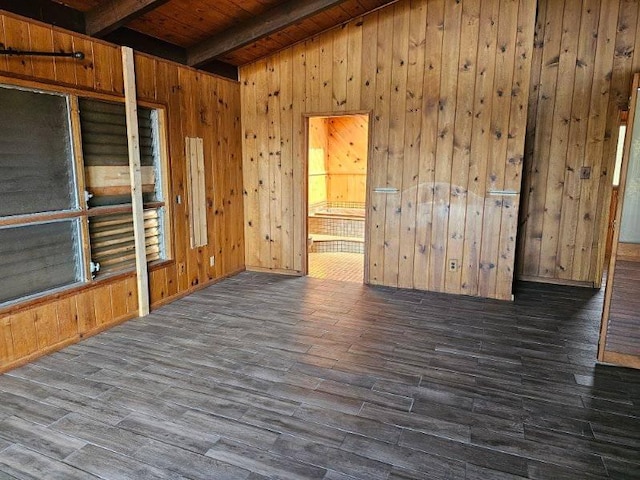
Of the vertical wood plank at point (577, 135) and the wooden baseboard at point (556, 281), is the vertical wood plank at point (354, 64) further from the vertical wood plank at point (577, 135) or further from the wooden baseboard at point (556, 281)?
the wooden baseboard at point (556, 281)

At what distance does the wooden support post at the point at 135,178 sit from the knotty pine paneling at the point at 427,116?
1.81 m

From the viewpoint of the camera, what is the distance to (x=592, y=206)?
471cm

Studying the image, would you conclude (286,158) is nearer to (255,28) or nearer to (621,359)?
(255,28)

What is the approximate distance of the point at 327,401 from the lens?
2.46 m

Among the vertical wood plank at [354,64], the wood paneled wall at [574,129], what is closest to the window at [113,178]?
the vertical wood plank at [354,64]

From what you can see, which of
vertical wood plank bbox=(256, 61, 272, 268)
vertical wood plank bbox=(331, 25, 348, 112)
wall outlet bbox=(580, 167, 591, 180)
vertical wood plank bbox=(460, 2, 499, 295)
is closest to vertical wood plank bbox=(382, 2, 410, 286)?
vertical wood plank bbox=(331, 25, 348, 112)

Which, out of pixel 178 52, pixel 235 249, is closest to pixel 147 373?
pixel 235 249

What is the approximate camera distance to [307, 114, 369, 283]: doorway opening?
7.18 metres

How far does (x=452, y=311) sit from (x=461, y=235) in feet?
2.88

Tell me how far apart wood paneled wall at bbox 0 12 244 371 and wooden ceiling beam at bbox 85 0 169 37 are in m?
0.13

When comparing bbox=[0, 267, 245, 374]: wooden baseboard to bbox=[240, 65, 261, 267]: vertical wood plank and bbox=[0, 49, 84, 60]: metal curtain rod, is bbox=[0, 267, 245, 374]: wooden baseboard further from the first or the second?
bbox=[0, 49, 84, 60]: metal curtain rod

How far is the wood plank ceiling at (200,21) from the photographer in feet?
10.1

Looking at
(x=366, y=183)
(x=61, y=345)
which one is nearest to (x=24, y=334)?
(x=61, y=345)

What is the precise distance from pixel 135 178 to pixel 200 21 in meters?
1.55
